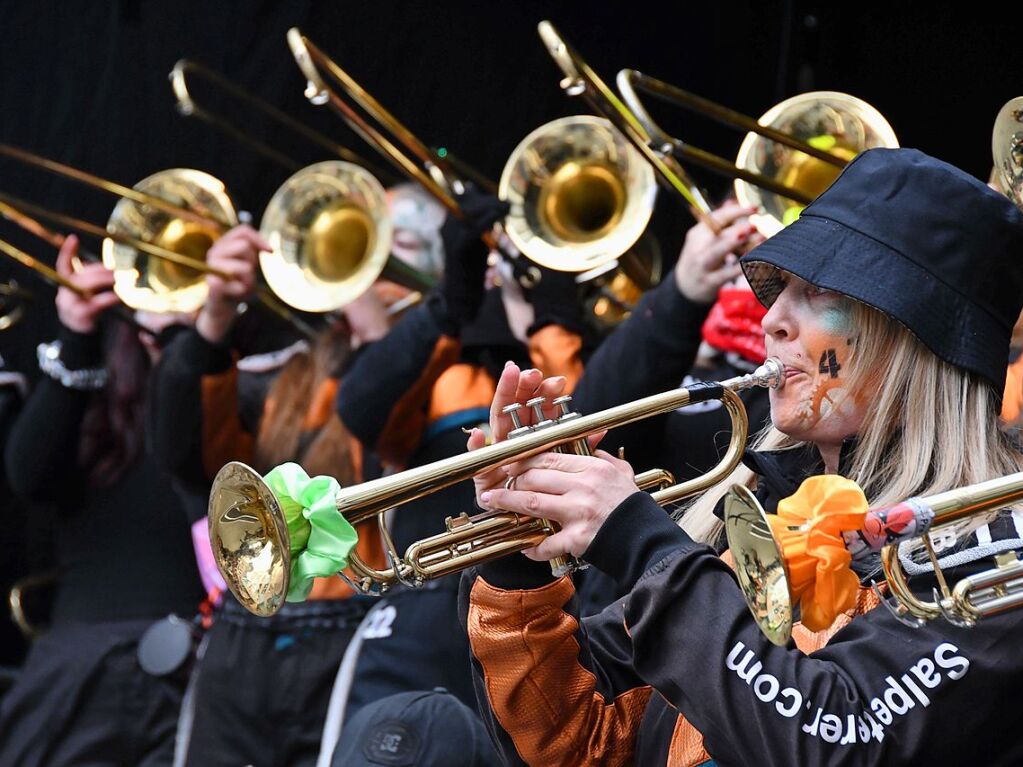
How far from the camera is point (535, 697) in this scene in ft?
7.15

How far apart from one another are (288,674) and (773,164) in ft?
5.54

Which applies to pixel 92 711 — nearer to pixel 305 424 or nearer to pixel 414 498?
pixel 305 424

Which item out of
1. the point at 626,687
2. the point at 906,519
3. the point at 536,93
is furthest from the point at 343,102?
the point at 906,519

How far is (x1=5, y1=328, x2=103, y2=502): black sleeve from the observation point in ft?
14.8

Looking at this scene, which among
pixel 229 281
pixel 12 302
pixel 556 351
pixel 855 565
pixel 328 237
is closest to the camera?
pixel 855 565

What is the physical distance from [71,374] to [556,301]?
5.08 feet

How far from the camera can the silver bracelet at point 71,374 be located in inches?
178

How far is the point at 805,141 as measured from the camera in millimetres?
3564

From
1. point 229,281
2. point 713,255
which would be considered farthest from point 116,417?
point 713,255

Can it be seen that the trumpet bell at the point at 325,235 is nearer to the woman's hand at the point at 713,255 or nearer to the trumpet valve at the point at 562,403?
the woman's hand at the point at 713,255

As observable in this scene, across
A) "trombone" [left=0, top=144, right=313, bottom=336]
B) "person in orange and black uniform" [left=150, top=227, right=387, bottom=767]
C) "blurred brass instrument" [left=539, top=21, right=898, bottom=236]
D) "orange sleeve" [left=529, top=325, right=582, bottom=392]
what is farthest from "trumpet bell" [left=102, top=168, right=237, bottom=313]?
"blurred brass instrument" [left=539, top=21, right=898, bottom=236]

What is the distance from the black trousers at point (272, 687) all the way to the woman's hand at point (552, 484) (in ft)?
5.16

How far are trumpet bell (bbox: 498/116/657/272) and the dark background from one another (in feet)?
1.12

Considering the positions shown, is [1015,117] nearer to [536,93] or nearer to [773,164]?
[773,164]
